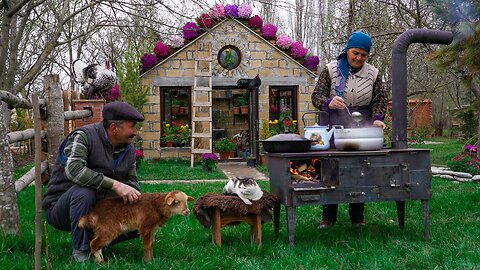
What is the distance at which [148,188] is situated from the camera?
7.69 meters

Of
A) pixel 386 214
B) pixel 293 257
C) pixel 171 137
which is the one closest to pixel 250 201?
pixel 293 257

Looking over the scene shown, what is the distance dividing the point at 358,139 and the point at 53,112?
3190 mm

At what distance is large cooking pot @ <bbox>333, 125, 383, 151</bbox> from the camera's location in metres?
4.09

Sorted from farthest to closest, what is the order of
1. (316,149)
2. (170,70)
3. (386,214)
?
1. (170,70)
2. (386,214)
3. (316,149)

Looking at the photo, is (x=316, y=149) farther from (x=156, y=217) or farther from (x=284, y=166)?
(x=156, y=217)

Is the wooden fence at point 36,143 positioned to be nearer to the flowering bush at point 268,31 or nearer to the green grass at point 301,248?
the green grass at point 301,248

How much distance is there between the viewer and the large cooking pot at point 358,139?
13.4 feet

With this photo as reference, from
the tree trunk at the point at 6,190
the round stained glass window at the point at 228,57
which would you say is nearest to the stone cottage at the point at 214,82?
the round stained glass window at the point at 228,57

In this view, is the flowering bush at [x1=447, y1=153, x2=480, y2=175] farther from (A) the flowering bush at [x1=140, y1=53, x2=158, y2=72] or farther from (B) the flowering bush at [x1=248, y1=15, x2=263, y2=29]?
(A) the flowering bush at [x1=140, y1=53, x2=158, y2=72]

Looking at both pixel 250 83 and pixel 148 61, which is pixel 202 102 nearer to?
pixel 250 83

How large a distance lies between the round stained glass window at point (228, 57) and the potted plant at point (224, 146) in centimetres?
197

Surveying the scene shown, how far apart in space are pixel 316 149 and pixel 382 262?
117 cm

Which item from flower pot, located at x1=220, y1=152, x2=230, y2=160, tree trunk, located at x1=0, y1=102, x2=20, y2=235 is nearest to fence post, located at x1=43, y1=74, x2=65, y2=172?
tree trunk, located at x1=0, y1=102, x2=20, y2=235

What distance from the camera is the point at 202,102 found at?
12.5 m
